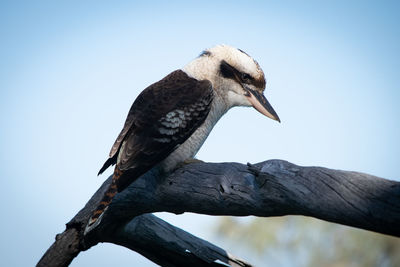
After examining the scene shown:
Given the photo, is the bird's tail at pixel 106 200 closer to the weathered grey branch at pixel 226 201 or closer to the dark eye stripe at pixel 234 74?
the weathered grey branch at pixel 226 201

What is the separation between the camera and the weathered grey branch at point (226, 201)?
2.01m

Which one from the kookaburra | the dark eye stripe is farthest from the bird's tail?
the dark eye stripe

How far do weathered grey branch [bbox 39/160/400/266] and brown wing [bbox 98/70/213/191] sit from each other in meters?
0.16

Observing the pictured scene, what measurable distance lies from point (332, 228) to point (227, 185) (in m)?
7.96

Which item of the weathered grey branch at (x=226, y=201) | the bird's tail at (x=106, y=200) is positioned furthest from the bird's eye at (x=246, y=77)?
the bird's tail at (x=106, y=200)

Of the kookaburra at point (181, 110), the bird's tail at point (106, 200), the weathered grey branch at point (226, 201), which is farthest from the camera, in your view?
the kookaburra at point (181, 110)

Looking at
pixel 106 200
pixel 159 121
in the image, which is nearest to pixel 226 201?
pixel 106 200

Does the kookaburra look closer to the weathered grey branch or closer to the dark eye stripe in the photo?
the dark eye stripe

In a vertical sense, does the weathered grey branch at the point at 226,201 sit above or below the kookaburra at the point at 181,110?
below

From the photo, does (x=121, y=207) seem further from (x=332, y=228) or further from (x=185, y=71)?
(x=332, y=228)

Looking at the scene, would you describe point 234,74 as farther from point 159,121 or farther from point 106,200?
point 106,200

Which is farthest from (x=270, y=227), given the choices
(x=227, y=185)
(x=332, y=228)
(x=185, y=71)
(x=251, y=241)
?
(x=227, y=185)

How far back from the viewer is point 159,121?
3072 millimetres

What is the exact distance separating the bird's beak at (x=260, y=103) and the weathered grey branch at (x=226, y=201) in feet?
3.25
